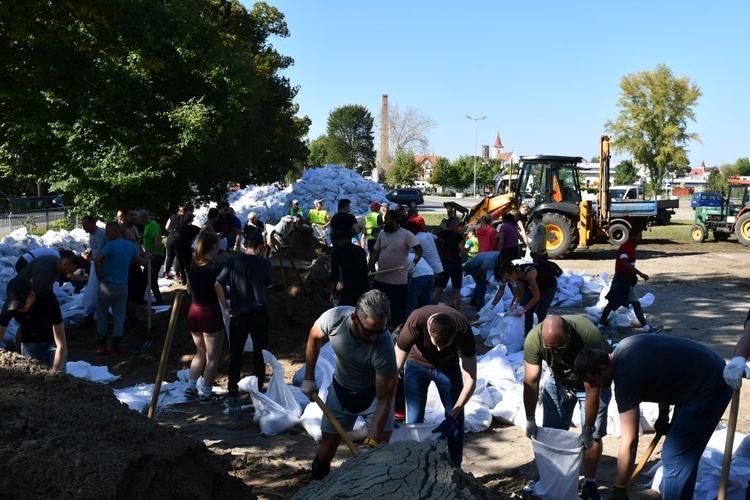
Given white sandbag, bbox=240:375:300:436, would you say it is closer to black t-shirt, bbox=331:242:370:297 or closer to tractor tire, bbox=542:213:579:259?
black t-shirt, bbox=331:242:370:297

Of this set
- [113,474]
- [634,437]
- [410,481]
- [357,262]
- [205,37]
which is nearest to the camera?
[410,481]

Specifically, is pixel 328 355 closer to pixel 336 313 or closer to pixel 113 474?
pixel 336 313

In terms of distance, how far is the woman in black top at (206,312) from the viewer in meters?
6.57

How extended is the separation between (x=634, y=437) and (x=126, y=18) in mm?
17143

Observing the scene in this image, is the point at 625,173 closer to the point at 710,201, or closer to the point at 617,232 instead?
the point at 710,201

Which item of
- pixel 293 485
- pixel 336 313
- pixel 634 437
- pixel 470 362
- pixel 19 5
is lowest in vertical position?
pixel 293 485

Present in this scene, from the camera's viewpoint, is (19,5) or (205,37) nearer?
(19,5)

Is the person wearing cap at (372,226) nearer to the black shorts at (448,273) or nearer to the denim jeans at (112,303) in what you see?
the black shorts at (448,273)

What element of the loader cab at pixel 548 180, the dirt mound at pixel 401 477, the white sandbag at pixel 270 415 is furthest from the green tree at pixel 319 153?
the dirt mound at pixel 401 477

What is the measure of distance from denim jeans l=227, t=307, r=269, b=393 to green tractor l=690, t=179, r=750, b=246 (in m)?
18.7

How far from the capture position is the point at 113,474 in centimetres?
339

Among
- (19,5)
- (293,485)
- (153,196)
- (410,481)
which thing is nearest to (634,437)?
(410,481)

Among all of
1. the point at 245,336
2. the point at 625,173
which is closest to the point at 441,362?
the point at 245,336

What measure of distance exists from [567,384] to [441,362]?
82 centimetres
